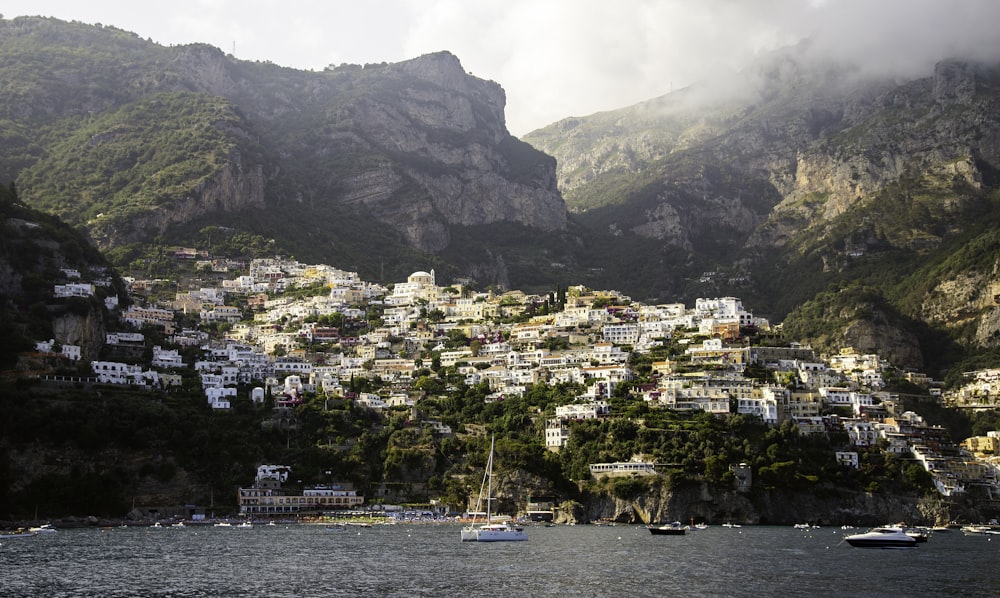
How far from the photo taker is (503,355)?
137875 mm

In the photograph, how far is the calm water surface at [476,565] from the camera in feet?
187

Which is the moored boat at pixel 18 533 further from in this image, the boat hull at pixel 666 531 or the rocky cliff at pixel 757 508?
the boat hull at pixel 666 531

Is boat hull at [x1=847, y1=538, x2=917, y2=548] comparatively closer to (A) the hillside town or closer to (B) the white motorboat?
(B) the white motorboat

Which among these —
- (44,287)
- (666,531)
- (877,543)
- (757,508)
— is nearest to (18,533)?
(44,287)

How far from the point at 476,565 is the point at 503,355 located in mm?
70890

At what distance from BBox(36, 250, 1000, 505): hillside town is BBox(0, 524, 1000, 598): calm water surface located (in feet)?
82.7

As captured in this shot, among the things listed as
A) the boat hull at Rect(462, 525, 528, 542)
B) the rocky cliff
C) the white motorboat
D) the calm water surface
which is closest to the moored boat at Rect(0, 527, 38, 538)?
the calm water surface

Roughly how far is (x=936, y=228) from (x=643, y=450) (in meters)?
103

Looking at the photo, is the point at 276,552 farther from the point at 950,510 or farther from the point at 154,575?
the point at 950,510

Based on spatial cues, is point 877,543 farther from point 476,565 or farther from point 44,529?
point 44,529

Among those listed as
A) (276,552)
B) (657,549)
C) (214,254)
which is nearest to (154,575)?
(276,552)

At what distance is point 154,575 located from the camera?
61500mm

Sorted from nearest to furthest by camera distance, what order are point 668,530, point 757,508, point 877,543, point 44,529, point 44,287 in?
point 877,543, point 44,529, point 668,530, point 757,508, point 44,287

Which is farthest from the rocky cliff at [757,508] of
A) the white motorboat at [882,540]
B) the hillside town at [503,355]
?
the white motorboat at [882,540]
